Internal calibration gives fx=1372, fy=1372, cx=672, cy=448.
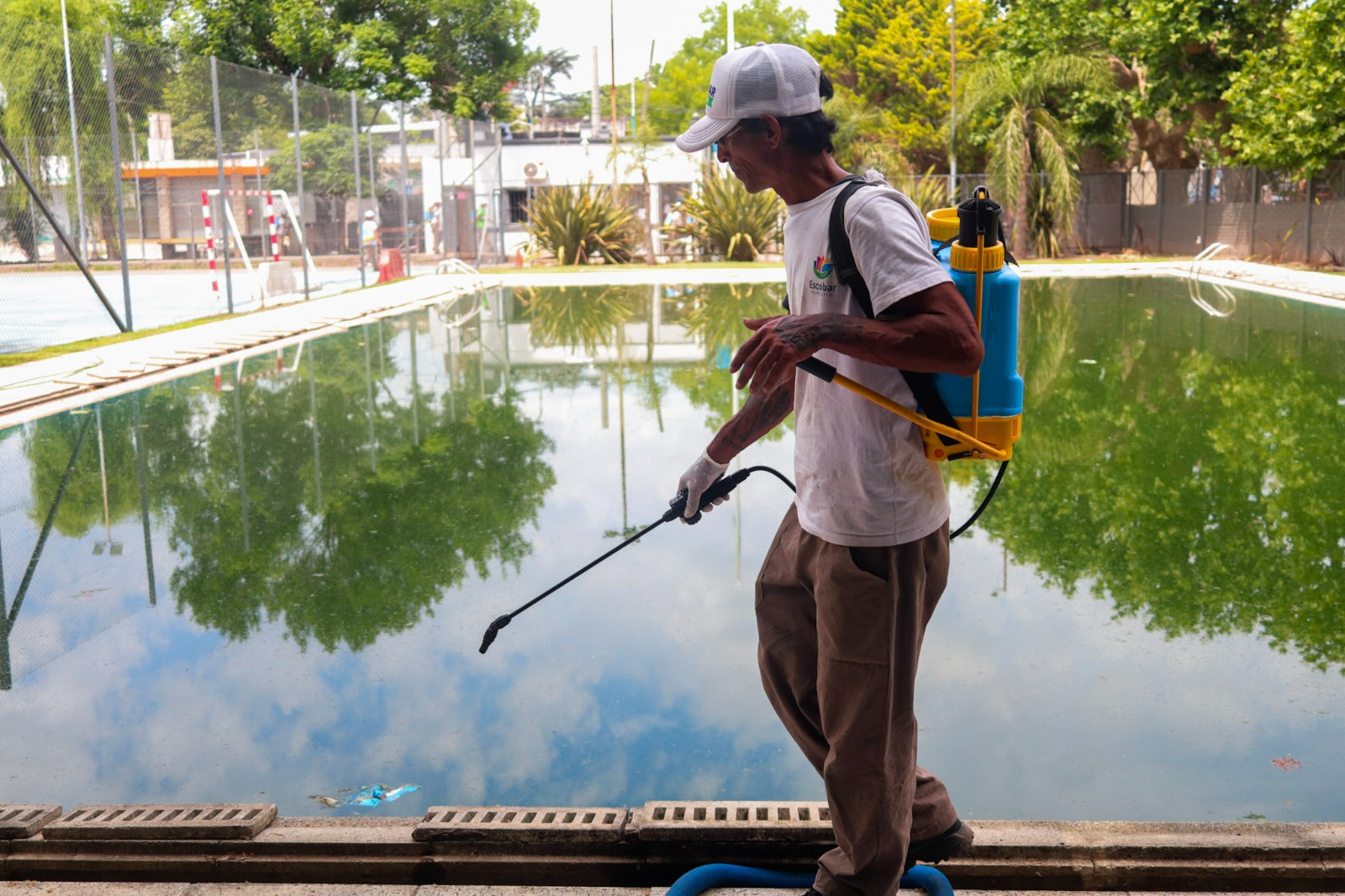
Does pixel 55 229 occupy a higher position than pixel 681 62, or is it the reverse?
pixel 681 62

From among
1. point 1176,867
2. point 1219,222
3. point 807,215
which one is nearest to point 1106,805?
point 1176,867

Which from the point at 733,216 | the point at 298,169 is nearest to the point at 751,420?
the point at 298,169

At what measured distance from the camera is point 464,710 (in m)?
4.28

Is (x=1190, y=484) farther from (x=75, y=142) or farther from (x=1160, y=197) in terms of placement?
(x=1160, y=197)

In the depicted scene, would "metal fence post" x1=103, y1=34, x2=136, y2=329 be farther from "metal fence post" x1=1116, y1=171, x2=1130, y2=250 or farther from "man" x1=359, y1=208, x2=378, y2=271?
"metal fence post" x1=1116, y1=171, x2=1130, y2=250

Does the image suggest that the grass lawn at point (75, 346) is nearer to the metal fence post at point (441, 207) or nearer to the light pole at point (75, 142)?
the light pole at point (75, 142)

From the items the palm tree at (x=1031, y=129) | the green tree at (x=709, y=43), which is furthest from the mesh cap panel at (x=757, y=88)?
the green tree at (x=709, y=43)

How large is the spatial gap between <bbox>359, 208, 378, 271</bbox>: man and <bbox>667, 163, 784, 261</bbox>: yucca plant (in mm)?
9208

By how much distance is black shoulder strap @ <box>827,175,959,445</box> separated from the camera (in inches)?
99.0

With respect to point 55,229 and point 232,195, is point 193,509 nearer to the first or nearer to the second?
point 55,229

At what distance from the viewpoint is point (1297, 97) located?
25703mm

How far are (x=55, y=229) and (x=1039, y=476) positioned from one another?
9.88 meters

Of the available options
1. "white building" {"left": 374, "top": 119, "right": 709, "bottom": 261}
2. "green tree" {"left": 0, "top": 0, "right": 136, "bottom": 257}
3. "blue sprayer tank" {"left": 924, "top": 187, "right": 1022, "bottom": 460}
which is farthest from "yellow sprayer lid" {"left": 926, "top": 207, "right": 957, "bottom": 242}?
"white building" {"left": 374, "top": 119, "right": 709, "bottom": 261}

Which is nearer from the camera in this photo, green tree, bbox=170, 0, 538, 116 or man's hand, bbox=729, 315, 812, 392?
Result: man's hand, bbox=729, 315, 812, 392
